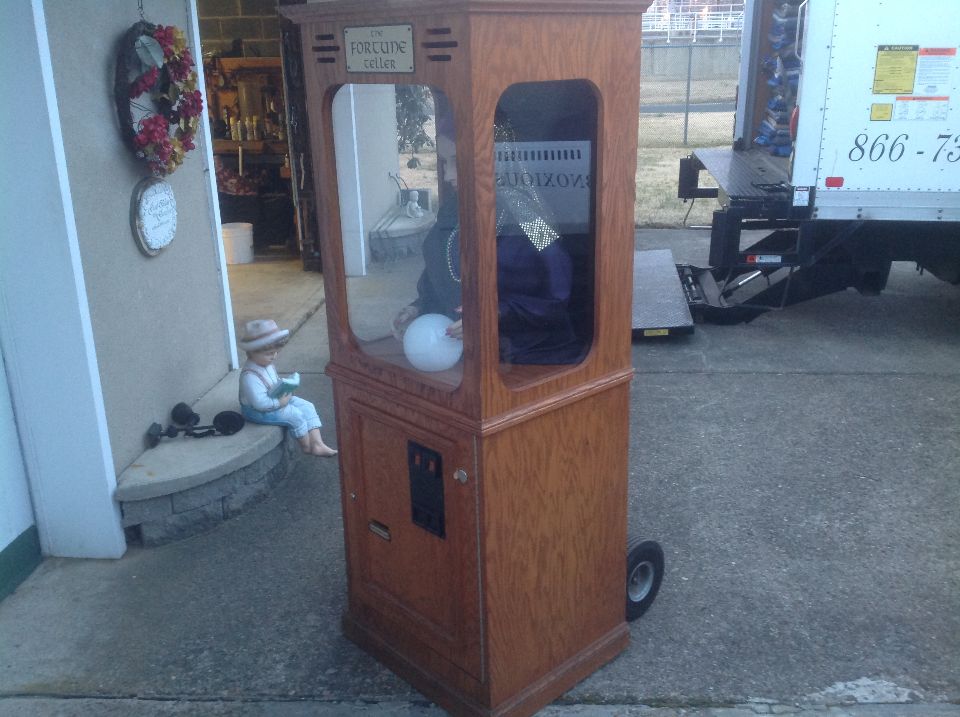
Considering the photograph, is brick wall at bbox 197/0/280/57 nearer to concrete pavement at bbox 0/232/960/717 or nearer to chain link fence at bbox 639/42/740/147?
chain link fence at bbox 639/42/740/147

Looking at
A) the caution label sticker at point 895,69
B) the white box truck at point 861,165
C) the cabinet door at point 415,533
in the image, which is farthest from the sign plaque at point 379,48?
the caution label sticker at point 895,69

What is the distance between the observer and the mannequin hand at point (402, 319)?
2.88m

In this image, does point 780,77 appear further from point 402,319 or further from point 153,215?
point 402,319

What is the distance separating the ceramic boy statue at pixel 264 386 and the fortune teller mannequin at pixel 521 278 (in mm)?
1781

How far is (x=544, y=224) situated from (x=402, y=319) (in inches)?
22.3

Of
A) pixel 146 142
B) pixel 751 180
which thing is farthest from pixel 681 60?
pixel 146 142

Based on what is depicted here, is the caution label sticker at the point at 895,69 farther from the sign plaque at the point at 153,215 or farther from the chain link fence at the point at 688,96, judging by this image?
the chain link fence at the point at 688,96

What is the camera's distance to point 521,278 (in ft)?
8.85

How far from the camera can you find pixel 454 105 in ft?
7.47

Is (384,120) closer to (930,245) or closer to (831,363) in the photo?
(831,363)

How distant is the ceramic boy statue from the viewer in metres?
4.35

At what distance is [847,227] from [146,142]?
15.9ft

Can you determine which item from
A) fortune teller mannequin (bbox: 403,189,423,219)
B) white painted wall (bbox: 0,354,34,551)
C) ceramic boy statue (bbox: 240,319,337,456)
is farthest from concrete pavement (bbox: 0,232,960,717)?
fortune teller mannequin (bbox: 403,189,423,219)

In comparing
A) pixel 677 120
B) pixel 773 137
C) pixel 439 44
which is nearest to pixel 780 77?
pixel 773 137
